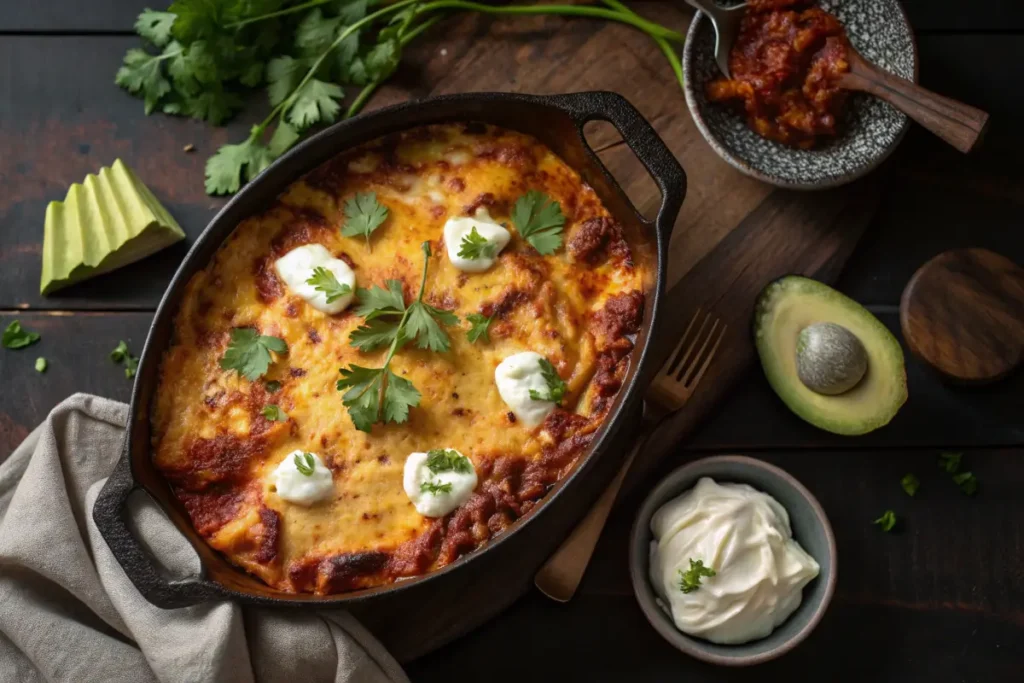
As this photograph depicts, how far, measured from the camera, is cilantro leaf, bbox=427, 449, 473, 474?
296cm

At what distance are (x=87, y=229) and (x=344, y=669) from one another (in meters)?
1.78

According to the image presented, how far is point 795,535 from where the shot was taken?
3301 mm

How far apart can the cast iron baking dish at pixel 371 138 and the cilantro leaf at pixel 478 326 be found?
47 cm

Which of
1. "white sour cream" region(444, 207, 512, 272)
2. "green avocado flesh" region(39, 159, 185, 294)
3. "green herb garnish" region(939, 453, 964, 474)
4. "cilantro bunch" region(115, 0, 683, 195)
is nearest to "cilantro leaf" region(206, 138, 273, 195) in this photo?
"cilantro bunch" region(115, 0, 683, 195)

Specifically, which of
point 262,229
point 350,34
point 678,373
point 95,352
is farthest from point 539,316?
point 95,352

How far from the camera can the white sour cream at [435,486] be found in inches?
116

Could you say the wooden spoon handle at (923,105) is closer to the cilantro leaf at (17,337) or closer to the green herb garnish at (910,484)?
the green herb garnish at (910,484)

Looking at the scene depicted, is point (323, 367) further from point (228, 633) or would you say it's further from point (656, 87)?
point (656, 87)

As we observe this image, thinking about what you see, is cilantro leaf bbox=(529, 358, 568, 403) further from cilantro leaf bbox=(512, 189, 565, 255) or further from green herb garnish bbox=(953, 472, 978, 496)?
green herb garnish bbox=(953, 472, 978, 496)

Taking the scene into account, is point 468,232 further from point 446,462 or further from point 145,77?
point 145,77


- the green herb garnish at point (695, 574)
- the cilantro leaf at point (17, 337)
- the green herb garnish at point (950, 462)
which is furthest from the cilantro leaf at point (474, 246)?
the green herb garnish at point (950, 462)

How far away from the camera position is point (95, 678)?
3004mm

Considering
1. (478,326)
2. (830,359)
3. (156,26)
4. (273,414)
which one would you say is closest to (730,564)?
(830,359)

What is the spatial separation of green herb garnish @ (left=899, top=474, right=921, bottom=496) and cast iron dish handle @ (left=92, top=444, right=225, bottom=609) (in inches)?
93.4
